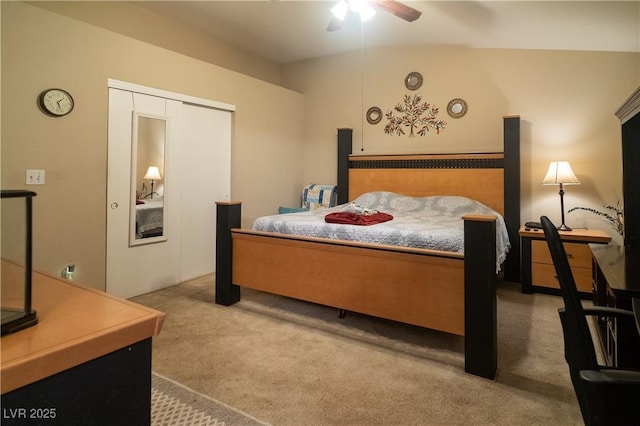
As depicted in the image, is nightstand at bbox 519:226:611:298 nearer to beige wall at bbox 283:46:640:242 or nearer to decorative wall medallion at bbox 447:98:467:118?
beige wall at bbox 283:46:640:242

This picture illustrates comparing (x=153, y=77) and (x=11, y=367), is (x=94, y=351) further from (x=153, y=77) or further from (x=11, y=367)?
(x=153, y=77)

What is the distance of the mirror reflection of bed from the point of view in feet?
11.4

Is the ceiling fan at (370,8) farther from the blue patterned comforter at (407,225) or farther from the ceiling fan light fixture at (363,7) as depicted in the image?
the blue patterned comforter at (407,225)

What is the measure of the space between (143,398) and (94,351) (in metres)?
0.16

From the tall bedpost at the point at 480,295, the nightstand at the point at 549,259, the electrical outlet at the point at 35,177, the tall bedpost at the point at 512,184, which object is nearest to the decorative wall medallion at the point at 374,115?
the tall bedpost at the point at 512,184

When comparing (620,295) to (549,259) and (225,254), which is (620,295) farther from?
(225,254)

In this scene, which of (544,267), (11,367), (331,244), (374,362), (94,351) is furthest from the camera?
(544,267)

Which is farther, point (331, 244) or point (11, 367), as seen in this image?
point (331, 244)

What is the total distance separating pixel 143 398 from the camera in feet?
2.22

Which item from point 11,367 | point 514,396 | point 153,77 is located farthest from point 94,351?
point 153,77

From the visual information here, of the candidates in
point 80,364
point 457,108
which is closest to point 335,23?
point 457,108

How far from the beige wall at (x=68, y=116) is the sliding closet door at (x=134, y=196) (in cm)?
10

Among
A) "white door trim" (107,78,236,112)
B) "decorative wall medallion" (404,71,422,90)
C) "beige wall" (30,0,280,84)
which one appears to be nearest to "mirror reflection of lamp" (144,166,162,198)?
"white door trim" (107,78,236,112)

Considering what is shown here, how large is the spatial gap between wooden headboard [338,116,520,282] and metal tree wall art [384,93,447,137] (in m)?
0.38
